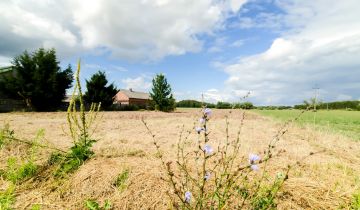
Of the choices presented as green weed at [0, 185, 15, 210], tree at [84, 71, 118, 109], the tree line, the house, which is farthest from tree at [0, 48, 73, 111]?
the house

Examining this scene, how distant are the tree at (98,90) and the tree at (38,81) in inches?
160

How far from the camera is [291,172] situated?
368 cm

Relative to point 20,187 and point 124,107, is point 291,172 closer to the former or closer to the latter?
point 20,187

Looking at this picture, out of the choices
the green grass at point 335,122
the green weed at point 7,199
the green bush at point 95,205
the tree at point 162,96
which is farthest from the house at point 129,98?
the green bush at point 95,205

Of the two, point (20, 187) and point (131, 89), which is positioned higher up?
point (131, 89)

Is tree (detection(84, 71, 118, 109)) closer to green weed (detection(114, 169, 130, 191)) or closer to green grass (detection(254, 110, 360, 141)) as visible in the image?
green grass (detection(254, 110, 360, 141))

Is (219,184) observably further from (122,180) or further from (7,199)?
(7,199)

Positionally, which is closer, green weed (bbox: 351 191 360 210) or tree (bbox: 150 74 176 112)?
green weed (bbox: 351 191 360 210)

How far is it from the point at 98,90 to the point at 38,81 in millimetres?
8173

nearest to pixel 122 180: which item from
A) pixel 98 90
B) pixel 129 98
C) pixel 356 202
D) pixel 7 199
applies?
pixel 7 199

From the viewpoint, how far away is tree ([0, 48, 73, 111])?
28.3 metres

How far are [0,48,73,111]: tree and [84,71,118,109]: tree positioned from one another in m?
4.06

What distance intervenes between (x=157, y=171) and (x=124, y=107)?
40.0 meters

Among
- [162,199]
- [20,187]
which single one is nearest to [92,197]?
[162,199]
